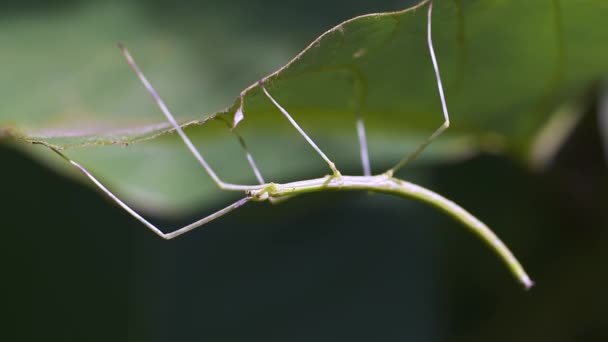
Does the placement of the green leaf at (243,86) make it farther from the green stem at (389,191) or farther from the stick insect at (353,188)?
the green stem at (389,191)

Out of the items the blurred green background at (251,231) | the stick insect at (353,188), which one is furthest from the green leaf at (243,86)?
the stick insect at (353,188)

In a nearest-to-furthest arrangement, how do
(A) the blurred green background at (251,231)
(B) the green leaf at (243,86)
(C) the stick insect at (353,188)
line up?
1. (C) the stick insect at (353,188)
2. (B) the green leaf at (243,86)
3. (A) the blurred green background at (251,231)

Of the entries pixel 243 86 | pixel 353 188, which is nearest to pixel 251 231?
pixel 243 86

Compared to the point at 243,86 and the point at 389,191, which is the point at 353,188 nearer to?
the point at 389,191

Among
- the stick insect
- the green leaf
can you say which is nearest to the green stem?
the stick insect

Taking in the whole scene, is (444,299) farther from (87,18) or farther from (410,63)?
(87,18)

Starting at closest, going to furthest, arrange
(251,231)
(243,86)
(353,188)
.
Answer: (353,188) < (243,86) < (251,231)

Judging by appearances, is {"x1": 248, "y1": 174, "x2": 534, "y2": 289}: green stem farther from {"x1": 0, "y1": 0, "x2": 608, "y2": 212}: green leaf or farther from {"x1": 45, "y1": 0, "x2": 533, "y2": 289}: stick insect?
{"x1": 0, "y1": 0, "x2": 608, "y2": 212}: green leaf

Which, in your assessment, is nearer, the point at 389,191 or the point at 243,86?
the point at 389,191
